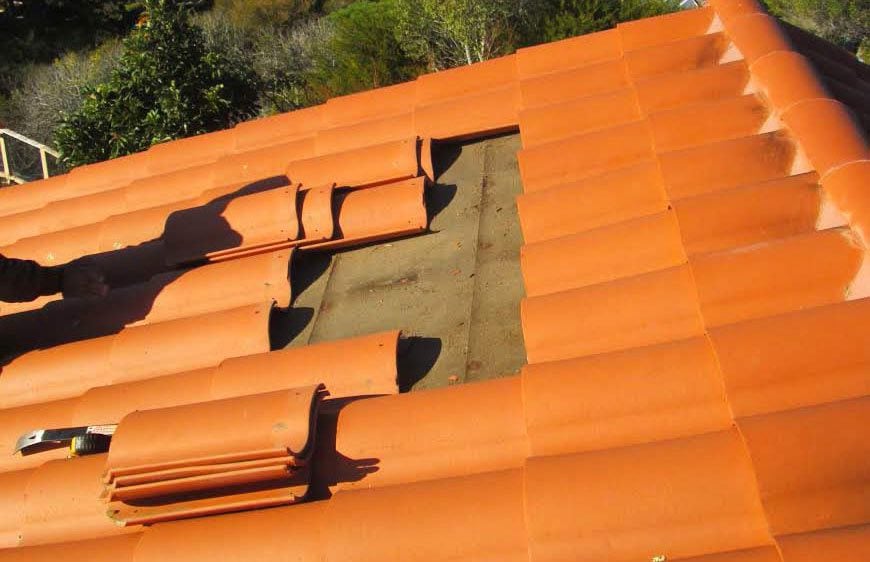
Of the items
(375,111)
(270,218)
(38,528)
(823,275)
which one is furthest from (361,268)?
(823,275)

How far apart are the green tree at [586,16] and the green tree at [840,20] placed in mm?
6162

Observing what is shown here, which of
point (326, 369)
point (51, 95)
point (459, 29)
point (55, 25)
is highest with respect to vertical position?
point (55, 25)

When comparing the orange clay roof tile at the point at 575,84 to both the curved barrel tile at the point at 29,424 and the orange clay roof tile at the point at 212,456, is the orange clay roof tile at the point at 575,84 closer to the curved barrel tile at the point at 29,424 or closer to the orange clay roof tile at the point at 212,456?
the orange clay roof tile at the point at 212,456

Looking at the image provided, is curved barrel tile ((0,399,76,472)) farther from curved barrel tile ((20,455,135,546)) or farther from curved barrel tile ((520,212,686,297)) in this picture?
curved barrel tile ((520,212,686,297))

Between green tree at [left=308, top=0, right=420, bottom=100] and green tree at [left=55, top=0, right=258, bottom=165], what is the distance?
2.76 meters

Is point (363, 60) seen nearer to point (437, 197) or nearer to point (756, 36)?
point (437, 197)

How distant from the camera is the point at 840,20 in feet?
62.6

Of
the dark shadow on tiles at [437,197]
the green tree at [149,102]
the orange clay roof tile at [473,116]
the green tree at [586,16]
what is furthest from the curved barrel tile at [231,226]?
the green tree at [586,16]

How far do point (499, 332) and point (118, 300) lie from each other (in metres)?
1.96

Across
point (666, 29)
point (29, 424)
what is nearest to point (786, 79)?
point (666, 29)

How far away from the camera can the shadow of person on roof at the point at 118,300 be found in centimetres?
412

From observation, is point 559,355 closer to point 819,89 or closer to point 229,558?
point 229,558

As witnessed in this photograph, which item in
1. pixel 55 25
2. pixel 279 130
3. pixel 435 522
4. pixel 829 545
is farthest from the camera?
pixel 55 25

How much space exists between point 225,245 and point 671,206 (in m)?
2.16
